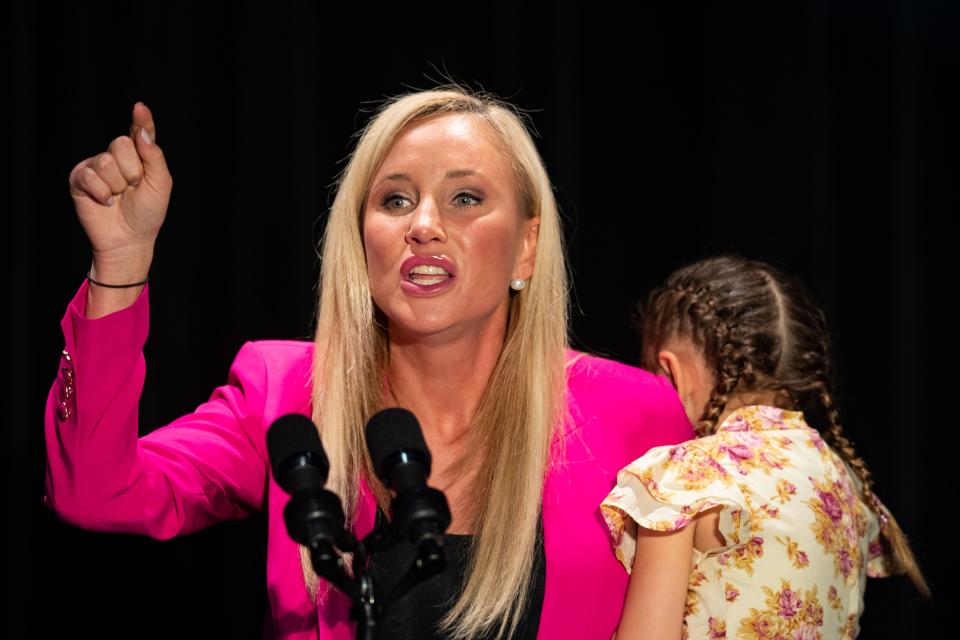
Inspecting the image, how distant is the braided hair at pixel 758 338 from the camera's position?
179 cm

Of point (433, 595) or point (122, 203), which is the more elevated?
point (122, 203)

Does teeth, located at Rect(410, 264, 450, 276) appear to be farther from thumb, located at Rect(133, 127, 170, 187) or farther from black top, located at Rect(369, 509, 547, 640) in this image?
thumb, located at Rect(133, 127, 170, 187)

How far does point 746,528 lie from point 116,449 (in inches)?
35.6

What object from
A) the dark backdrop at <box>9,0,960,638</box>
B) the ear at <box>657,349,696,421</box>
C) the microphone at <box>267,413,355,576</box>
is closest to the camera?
the microphone at <box>267,413,355,576</box>

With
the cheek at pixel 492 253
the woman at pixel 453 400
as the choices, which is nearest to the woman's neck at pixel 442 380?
the woman at pixel 453 400

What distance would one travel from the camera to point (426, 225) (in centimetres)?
160

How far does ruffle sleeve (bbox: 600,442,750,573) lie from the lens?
150 centimetres

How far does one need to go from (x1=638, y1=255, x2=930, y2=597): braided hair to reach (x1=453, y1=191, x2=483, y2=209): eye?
0.46 metres

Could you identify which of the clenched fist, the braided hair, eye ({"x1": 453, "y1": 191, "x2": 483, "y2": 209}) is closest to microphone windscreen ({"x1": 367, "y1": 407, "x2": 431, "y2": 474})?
the clenched fist

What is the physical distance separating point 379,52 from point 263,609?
129cm

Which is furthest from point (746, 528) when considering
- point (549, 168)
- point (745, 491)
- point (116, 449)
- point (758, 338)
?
point (549, 168)

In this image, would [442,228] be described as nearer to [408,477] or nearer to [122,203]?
[122,203]

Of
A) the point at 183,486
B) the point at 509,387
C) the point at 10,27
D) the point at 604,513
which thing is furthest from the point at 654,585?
the point at 10,27

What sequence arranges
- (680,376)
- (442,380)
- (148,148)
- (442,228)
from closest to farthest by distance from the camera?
(148,148) < (442,228) < (442,380) < (680,376)
